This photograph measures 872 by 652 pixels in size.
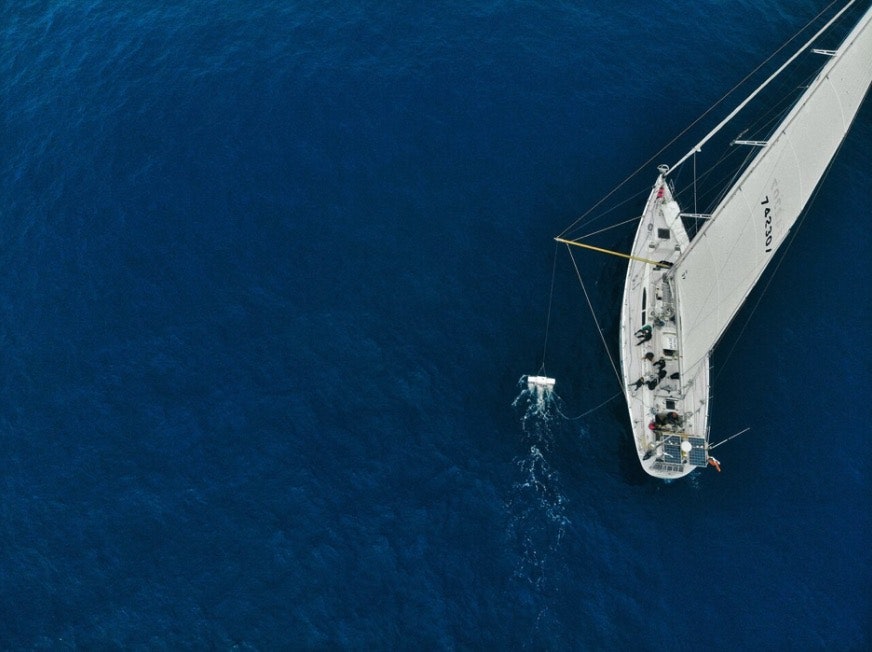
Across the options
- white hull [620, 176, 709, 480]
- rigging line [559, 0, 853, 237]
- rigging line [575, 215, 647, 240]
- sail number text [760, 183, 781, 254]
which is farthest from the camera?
rigging line [559, 0, 853, 237]

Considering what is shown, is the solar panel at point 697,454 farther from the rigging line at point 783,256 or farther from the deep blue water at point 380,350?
the rigging line at point 783,256

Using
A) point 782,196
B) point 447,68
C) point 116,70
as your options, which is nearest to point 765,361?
point 782,196

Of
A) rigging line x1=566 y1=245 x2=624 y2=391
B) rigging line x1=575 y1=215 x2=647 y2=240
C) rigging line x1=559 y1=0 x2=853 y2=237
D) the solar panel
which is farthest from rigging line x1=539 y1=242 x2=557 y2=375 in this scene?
the solar panel

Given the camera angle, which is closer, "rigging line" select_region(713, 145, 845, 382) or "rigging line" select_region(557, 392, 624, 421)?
"rigging line" select_region(557, 392, 624, 421)

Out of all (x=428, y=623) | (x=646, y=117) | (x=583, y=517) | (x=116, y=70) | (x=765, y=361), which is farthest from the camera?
(x=116, y=70)

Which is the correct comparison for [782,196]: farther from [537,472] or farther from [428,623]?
[428,623]

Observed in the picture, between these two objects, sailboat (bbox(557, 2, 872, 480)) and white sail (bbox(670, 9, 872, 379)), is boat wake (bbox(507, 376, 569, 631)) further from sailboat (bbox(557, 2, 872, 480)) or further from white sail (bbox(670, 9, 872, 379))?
white sail (bbox(670, 9, 872, 379))
